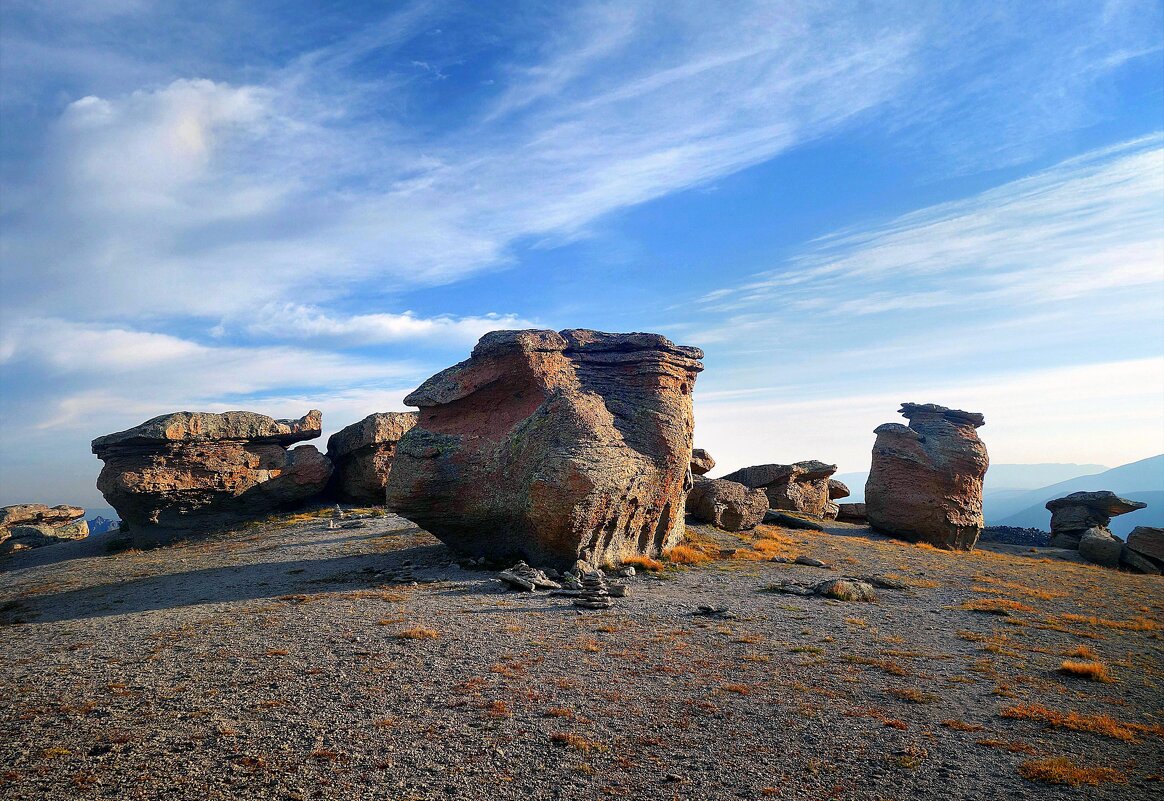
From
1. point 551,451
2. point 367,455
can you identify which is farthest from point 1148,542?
point 367,455

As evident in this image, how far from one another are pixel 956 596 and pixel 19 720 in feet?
65.4

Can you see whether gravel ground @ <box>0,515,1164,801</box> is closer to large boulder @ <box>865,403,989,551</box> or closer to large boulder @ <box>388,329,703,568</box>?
large boulder @ <box>388,329,703,568</box>

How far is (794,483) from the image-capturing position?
39000mm

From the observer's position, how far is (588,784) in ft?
21.9

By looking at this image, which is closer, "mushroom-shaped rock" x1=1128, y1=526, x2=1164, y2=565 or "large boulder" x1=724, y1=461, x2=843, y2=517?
"mushroom-shaped rock" x1=1128, y1=526, x2=1164, y2=565

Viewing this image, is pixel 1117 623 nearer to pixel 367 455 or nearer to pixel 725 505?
pixel 725 505

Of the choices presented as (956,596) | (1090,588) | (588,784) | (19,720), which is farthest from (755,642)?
(1090,588)

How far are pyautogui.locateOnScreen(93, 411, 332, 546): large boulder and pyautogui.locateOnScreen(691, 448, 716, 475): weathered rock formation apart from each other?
19.3m

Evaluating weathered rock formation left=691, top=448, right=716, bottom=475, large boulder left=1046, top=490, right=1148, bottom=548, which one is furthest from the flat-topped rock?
large boulder left=1046, top=490, right=1148, bottom=548

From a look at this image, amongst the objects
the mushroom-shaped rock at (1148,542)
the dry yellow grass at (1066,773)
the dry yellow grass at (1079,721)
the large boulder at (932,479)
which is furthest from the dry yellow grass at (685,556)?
the mushroom-shaped rock at (1148,542)

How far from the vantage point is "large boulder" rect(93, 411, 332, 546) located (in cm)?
2948

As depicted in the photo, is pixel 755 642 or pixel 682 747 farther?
pixel 755 642

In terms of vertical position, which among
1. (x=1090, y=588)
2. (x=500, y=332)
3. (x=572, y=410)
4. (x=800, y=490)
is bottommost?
(x=1090, y=588)

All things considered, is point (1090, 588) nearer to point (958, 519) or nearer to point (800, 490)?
point (958, 519)
